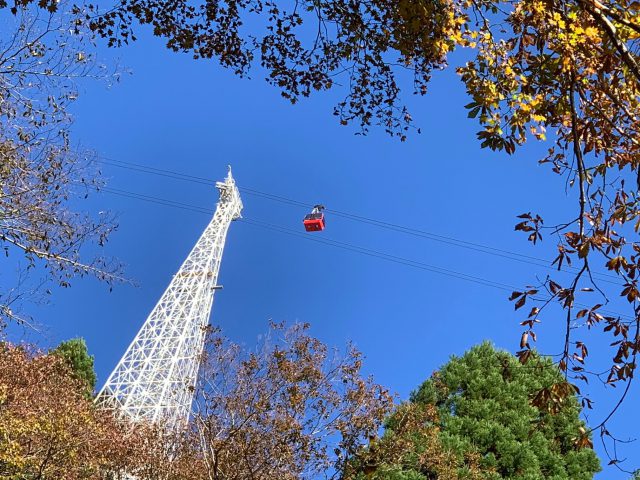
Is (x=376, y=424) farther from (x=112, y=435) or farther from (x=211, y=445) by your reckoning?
(x=112, y=435)

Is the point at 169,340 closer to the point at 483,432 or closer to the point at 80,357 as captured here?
the point at 80,357

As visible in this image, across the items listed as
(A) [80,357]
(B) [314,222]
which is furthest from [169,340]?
(B) [314,222]

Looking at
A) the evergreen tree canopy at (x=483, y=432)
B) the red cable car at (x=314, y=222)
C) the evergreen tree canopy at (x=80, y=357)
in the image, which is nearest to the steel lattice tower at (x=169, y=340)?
the evergreen tree canopy at (x=80, y=357)

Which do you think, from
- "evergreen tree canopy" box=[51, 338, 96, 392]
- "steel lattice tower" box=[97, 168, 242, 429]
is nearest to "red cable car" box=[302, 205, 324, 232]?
"steel lattice tower" box=[97, 168, 242, 429]

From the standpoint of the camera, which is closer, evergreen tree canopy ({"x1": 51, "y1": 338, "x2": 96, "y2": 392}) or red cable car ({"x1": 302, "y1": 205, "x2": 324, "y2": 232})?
evergreen tree canopy ({"x1": 51, "y1": 338, "x2": 96, "y2": 392})

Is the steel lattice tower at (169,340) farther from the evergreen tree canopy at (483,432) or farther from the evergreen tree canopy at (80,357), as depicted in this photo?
the evergreen tree canopy at (483,432)

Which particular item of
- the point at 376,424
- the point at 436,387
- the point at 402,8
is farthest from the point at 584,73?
the point at 436,387

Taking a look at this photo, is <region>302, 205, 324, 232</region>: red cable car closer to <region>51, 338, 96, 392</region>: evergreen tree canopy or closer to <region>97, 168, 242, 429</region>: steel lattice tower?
<region>97, 168, 242, 429</region>: steel lattice tower
